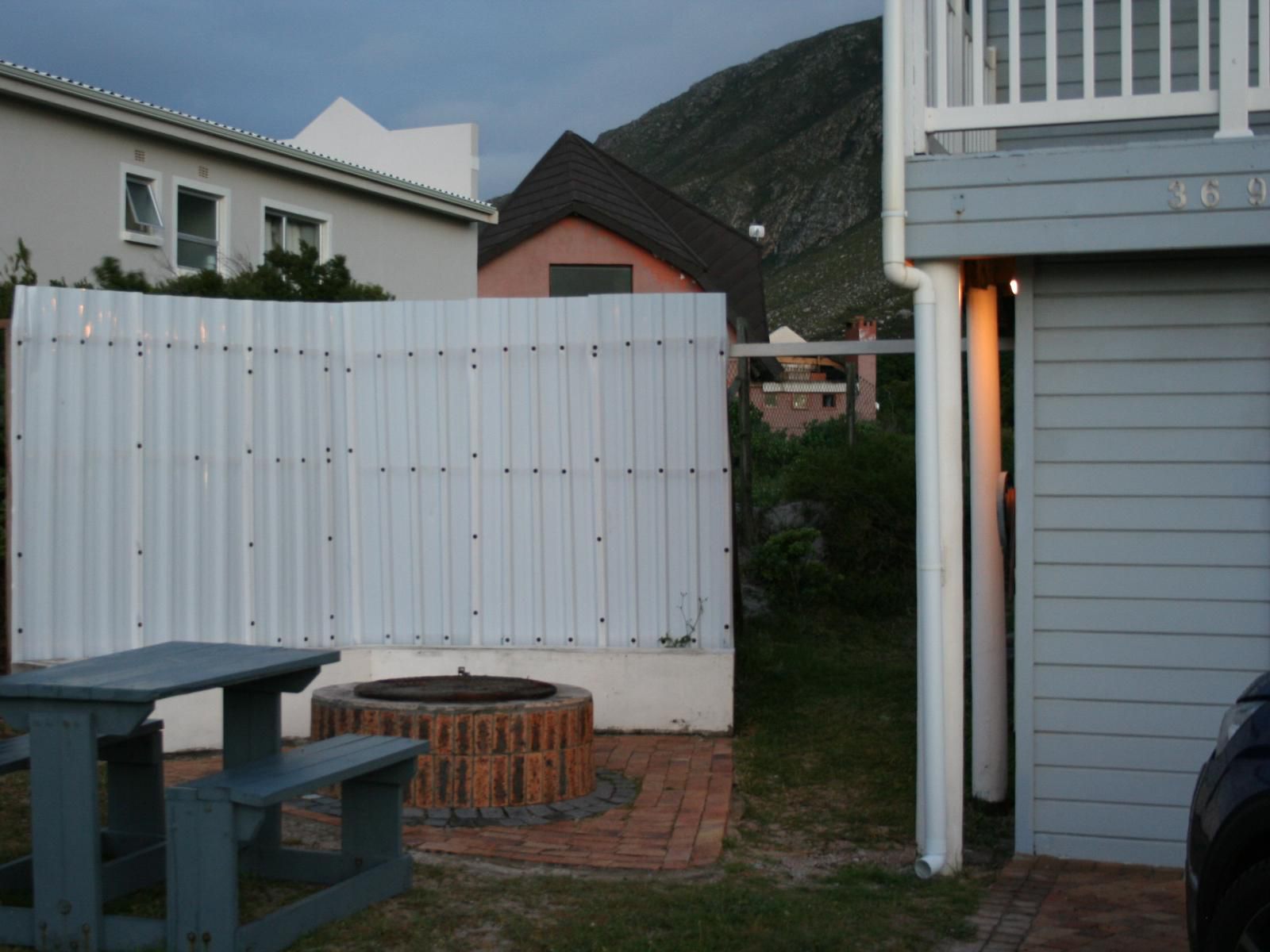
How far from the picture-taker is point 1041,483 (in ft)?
19.0

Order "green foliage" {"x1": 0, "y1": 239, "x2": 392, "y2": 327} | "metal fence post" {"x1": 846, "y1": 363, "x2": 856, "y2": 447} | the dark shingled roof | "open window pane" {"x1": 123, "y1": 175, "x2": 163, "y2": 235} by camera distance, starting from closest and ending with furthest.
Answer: "green foliage" {"x1": 0, "y1": 239, "x2": 392, "y2": 327}, "metal fence post" {"x1": 846, "y1": 363, "x2": 856, "y2": 447}, "open window pane" {"x1": 123, "y1": 175, "x2": 163, "y2": 235}, the dark shingled roof

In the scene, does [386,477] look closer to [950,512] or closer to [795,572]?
[950,512]

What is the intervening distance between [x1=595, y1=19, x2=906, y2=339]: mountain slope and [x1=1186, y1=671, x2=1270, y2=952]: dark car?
2264 inches

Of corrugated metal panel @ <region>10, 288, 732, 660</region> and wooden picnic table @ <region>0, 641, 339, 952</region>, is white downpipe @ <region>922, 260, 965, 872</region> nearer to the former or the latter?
corrugated metal panel @ <region>10, 288, 732, 660</region>

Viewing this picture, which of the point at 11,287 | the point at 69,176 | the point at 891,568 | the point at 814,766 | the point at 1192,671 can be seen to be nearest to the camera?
the point at 1192,671

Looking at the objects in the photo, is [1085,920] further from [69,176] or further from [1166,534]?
[69,176]

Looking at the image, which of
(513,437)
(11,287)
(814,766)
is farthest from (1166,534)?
(11,287)

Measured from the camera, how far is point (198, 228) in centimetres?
2014

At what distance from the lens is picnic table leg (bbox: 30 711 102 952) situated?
4.24 meters

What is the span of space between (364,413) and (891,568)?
212 inches

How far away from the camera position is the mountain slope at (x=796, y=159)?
87.6 m

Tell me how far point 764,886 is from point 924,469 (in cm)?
174

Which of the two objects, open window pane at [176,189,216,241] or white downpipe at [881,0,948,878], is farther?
open window pane at [176,189,216,241]

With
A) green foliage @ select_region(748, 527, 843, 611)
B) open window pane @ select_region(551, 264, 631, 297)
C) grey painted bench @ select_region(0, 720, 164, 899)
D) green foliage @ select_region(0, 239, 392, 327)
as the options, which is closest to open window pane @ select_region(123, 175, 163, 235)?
green foliage @ select_region(0, 239, 392, 327)
